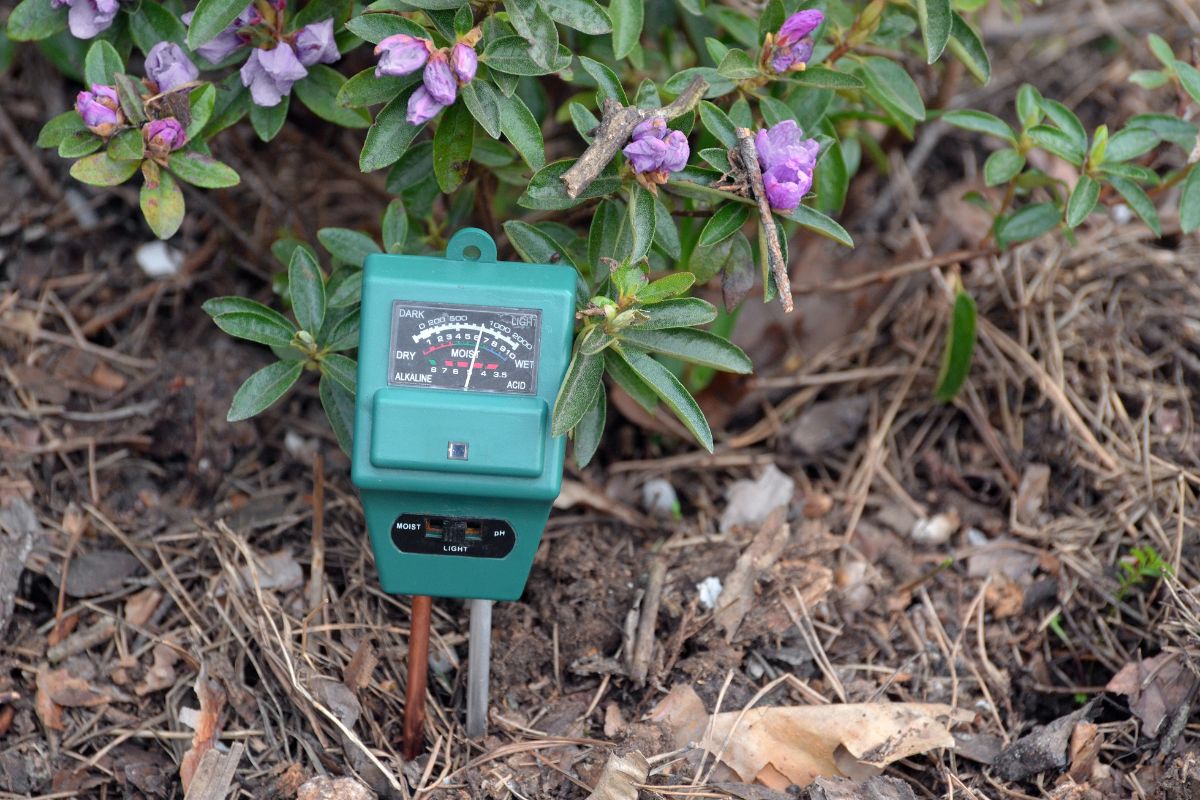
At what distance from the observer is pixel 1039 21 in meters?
3.38

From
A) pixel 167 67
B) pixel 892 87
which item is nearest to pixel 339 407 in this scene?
pixel 167 67

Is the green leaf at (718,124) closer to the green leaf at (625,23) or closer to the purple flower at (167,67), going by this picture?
the green leaf at (625,23)

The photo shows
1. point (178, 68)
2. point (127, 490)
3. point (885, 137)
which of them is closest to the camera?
point (178, 68)

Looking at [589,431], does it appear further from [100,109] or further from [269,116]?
[100,109]

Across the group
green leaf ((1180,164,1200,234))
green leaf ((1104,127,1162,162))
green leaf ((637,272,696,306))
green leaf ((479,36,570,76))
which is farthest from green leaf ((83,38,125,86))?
green leaf ((1180,164,1200,234))

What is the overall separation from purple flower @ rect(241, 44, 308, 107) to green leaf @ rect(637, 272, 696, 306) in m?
0.76

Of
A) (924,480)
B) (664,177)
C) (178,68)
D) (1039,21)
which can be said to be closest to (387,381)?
(664,177)

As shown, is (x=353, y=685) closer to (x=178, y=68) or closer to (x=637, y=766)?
(x=637, y=766)

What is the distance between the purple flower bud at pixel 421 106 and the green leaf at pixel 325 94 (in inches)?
11.0

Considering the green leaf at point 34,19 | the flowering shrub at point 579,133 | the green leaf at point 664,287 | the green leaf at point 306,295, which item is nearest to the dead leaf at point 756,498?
the flowering shrub at point 579,133

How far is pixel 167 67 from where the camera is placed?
1906mm

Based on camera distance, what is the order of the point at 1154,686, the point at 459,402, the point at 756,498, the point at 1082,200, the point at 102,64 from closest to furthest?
the point at 459,402 → the point at 102,64 → the point at 1154,686 → the point at 1082,200 → the point at 756,498

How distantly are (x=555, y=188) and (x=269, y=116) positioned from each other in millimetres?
592

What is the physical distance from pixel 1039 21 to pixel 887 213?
0.96 metres
